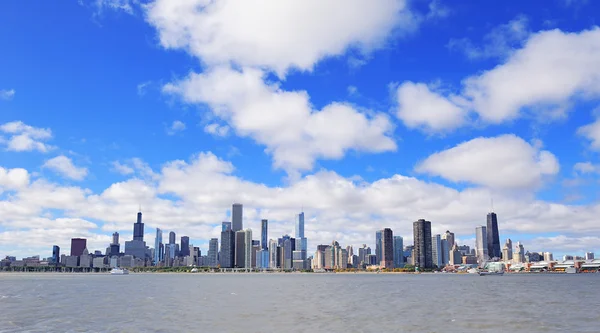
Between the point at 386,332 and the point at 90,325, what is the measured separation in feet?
123

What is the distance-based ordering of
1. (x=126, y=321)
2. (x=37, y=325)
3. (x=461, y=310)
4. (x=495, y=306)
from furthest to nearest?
(x=495, y=306)
(x=461, y=310)
(x=126, y=321)
(x=37, y=325)

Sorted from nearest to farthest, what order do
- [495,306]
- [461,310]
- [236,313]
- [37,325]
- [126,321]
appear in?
[37,325], [126,321], [236,313], [461,310], [495,306]

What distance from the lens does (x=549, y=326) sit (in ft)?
222

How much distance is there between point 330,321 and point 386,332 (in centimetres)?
1254

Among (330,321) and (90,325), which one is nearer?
(90,325)

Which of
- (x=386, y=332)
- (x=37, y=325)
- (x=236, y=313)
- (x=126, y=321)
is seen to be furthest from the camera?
(x=236, y=313)

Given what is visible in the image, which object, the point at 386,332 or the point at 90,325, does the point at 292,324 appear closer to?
the point at 386,332

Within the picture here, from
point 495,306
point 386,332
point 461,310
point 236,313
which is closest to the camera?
point 386,332

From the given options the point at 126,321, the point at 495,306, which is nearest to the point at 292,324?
the point at 126,321

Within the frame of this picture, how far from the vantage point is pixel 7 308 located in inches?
3546

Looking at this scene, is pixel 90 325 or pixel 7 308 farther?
pixel 7 308

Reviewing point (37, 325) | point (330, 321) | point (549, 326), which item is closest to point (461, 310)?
point (549, 326)

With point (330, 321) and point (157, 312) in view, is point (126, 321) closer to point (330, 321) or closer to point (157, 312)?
point (157, 312)

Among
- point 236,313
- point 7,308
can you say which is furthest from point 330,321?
point 7,308
